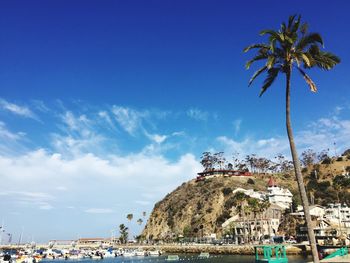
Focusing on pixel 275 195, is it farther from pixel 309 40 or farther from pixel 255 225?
pixel 309 40

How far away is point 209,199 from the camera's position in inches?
6088

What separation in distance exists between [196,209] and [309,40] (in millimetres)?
141880

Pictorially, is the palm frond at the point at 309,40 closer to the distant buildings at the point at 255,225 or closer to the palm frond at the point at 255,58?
the palm frond at the point at 255,58

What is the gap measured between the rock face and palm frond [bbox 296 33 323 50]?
126211 millimetres

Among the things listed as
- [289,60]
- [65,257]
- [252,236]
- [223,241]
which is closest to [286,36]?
[289,60]

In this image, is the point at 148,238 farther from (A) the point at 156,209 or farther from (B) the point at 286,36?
(B) the point at 286,36

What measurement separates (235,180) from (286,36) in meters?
157

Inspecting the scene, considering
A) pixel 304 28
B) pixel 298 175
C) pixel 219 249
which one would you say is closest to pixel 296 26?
pixel 304 28

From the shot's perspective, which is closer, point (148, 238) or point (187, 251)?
point (187, 251)

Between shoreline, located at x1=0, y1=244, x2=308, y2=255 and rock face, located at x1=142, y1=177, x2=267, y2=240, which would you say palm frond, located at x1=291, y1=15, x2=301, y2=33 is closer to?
shoreline, located at x1=0, y1=244, x2=308, y2=255

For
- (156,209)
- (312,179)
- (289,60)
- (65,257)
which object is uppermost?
(312,179)

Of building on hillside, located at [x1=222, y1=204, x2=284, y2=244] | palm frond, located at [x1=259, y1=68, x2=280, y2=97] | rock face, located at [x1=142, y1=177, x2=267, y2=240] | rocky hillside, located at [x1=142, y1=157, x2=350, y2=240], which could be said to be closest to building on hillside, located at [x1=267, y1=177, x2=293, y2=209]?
rocky hillside, located at [x1=142, y1=157, x2=350, y2=240]

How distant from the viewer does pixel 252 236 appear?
111625 mm

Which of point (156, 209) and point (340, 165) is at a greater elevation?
point (340, 165)
